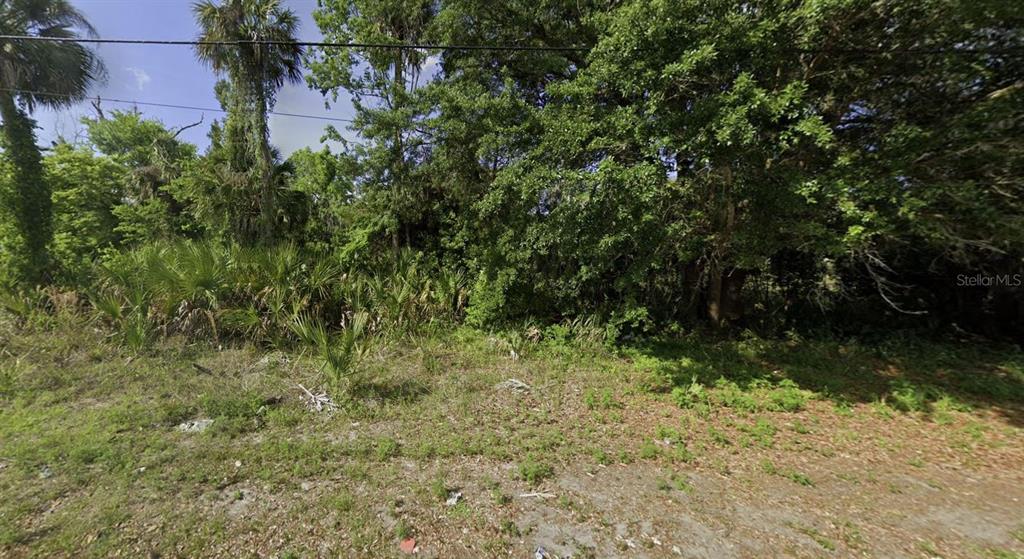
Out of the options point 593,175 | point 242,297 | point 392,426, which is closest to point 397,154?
point 242,297

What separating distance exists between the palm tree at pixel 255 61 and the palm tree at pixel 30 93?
108 inches

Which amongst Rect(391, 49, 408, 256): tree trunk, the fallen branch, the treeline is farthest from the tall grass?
the fallen branch

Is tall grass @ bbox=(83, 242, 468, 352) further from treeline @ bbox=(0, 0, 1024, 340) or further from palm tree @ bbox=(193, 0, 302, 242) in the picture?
palm tree @ bbox=(193, 0, 302, 242)

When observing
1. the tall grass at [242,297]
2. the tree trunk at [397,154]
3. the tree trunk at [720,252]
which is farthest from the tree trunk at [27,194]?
the tree trunk at [720,252]

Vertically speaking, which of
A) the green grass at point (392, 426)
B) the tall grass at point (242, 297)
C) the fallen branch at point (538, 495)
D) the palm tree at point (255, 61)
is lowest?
the fallen branch at point (538, 495)

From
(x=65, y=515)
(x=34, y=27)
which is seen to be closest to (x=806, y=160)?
(x=65, y=515)

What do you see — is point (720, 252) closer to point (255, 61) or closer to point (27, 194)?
point (255, 61)

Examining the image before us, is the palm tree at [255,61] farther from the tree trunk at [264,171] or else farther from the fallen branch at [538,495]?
the fallen branch at [538,495]

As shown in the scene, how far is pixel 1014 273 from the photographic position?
820 centimetres

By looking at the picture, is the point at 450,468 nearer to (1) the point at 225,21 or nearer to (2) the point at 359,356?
(2) the point at 359,356

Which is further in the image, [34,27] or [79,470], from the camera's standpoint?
[34,27]

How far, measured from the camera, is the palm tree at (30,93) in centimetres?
805

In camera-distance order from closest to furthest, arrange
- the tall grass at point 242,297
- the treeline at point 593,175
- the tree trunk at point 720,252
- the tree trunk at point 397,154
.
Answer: the treeline at point 593,175 → the tree trunk at point 720,252 → the tall grass at point 242,297 → the tree trunk at point 397,154

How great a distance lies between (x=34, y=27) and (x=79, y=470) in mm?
11214
